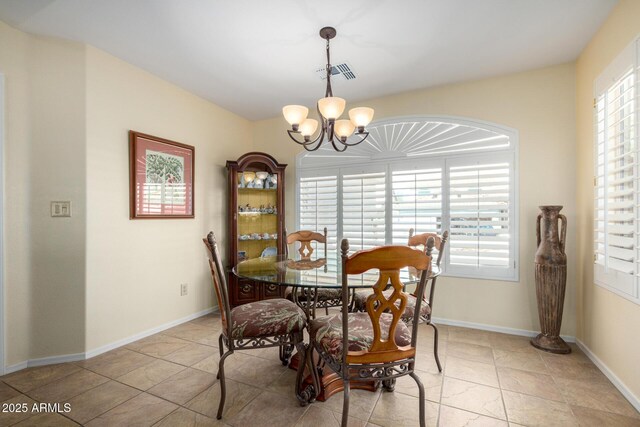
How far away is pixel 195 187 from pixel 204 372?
2.01 metres

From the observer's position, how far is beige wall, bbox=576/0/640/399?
1.85 m

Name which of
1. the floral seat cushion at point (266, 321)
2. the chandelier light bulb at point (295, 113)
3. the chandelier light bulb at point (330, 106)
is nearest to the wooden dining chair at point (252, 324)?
the floral seat cushion at point (266, 321)

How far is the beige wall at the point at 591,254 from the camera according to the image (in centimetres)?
185

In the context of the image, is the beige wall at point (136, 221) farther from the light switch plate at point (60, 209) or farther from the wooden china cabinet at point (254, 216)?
the wooden china cabinet at point (254, 216)

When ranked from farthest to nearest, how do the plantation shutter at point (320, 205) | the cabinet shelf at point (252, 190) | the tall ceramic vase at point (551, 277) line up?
the cabinet shelf at point (252, 190)
the plantation shutter at point (320, 205)
the tall ceramic vase at point (551, 277)

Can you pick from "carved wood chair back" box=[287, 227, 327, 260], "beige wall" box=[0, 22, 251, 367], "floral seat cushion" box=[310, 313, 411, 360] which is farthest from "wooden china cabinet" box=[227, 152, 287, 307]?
"floral seat cushion" box=[310, 313, 411, 360]

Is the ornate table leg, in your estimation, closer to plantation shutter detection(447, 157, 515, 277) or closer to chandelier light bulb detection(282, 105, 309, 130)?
chandelier light bulb detection(282, 105, 309, 130)

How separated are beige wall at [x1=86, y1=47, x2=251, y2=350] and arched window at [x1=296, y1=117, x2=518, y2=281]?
4.34ft

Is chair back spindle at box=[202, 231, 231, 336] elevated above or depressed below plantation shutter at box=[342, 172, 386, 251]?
below

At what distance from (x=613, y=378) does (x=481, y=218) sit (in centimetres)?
150

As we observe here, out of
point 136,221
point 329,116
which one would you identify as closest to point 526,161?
point 329,116

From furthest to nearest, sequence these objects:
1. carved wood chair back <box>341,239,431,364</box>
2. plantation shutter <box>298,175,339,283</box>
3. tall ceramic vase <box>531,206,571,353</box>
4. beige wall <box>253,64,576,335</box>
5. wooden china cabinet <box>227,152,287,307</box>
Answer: plantation shutter <box>298,175,339,283</box>, wooden china cabinet <box>227,152,287,307</box>, beige wall <box>253,64,576,335</box>, tall ceramic vase <box>531,206,571,353</box>, carved wood chair back <box>341,239,431,364</box>

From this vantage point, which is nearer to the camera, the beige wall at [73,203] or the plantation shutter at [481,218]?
the beige wall at [73,203]

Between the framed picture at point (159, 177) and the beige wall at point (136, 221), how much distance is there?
0.25ft
